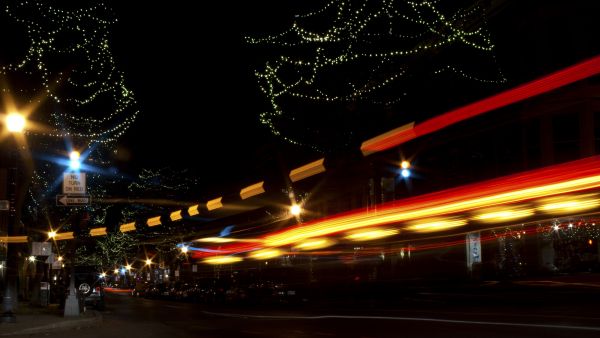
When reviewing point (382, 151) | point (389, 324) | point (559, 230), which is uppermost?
point (382, 151)

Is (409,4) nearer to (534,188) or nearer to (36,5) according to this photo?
(534,188)

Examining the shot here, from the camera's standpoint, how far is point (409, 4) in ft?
69.9

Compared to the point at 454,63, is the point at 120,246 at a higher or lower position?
lower

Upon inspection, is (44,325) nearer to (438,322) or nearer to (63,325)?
(63,325)

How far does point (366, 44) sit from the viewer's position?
Result: 23.3 m

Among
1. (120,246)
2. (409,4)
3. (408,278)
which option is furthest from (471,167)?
(120,246)

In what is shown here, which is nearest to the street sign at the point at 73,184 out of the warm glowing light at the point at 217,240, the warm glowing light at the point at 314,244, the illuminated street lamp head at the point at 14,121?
the illuminated street lamp head at the point at 14,121

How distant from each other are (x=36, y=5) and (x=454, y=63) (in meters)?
16.2

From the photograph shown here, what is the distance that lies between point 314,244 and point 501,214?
31.1 ft

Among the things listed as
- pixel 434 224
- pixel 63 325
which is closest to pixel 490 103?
pixel 434 224

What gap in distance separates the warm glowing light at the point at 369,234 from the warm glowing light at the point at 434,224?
2.55 ft

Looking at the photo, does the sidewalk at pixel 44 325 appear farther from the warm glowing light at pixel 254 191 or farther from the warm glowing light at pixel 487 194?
the warm glowing light at pixel 487 194

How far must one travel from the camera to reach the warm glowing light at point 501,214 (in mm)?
13755

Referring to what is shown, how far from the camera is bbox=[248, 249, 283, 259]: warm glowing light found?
2608 centimetres
